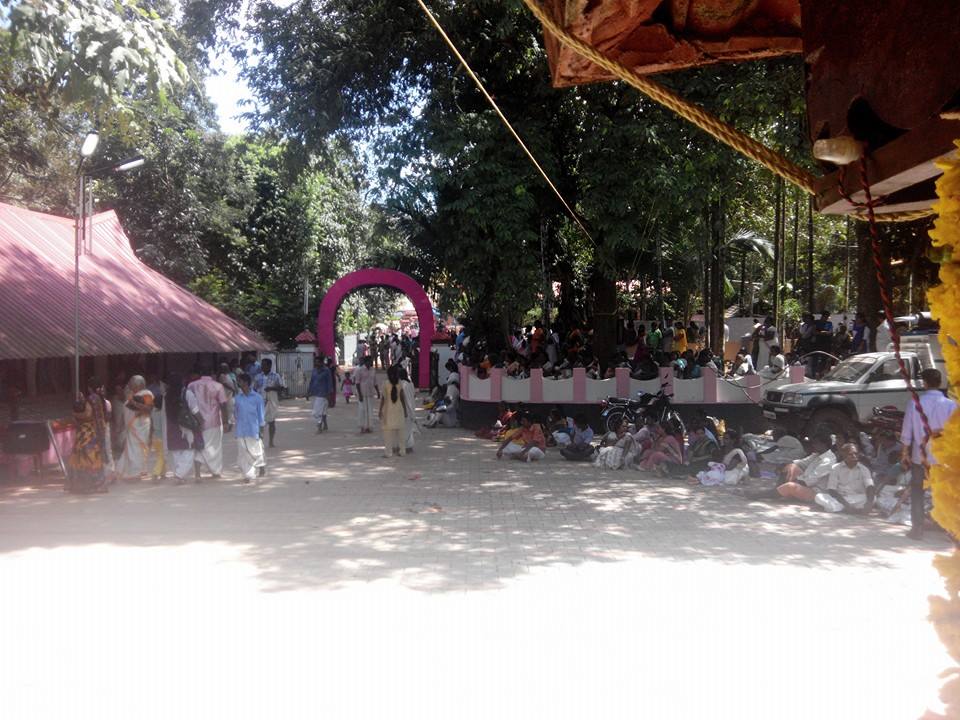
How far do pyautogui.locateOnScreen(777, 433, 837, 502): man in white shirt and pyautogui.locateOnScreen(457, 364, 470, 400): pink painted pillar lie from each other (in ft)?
28.6

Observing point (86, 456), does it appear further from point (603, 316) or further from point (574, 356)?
point (603, 316)

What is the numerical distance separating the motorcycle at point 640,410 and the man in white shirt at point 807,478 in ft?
10.3

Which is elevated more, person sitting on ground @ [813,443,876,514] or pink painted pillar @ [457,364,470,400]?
pink painted pillar @ [457,364,470,400]

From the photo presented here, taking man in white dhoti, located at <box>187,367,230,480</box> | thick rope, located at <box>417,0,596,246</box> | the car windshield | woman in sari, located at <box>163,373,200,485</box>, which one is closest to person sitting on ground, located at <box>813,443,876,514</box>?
the car windshield

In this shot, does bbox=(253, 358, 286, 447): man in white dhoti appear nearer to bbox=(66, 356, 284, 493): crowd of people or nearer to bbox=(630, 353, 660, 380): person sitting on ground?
bbox=(66, 356, 284, 493): crowd of people

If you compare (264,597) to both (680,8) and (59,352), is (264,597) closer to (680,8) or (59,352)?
(680,8)

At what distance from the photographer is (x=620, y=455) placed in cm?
1307

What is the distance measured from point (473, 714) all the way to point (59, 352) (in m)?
9.53

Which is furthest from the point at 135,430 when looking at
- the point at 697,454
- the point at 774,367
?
the point at 774,367

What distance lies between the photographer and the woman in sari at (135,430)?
11.5 m

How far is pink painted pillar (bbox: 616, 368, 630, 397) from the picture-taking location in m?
16.6

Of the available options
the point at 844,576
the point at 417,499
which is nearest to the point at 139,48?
the point at 417,499

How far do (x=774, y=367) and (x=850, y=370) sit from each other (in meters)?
4.16

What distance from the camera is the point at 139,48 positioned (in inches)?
363
